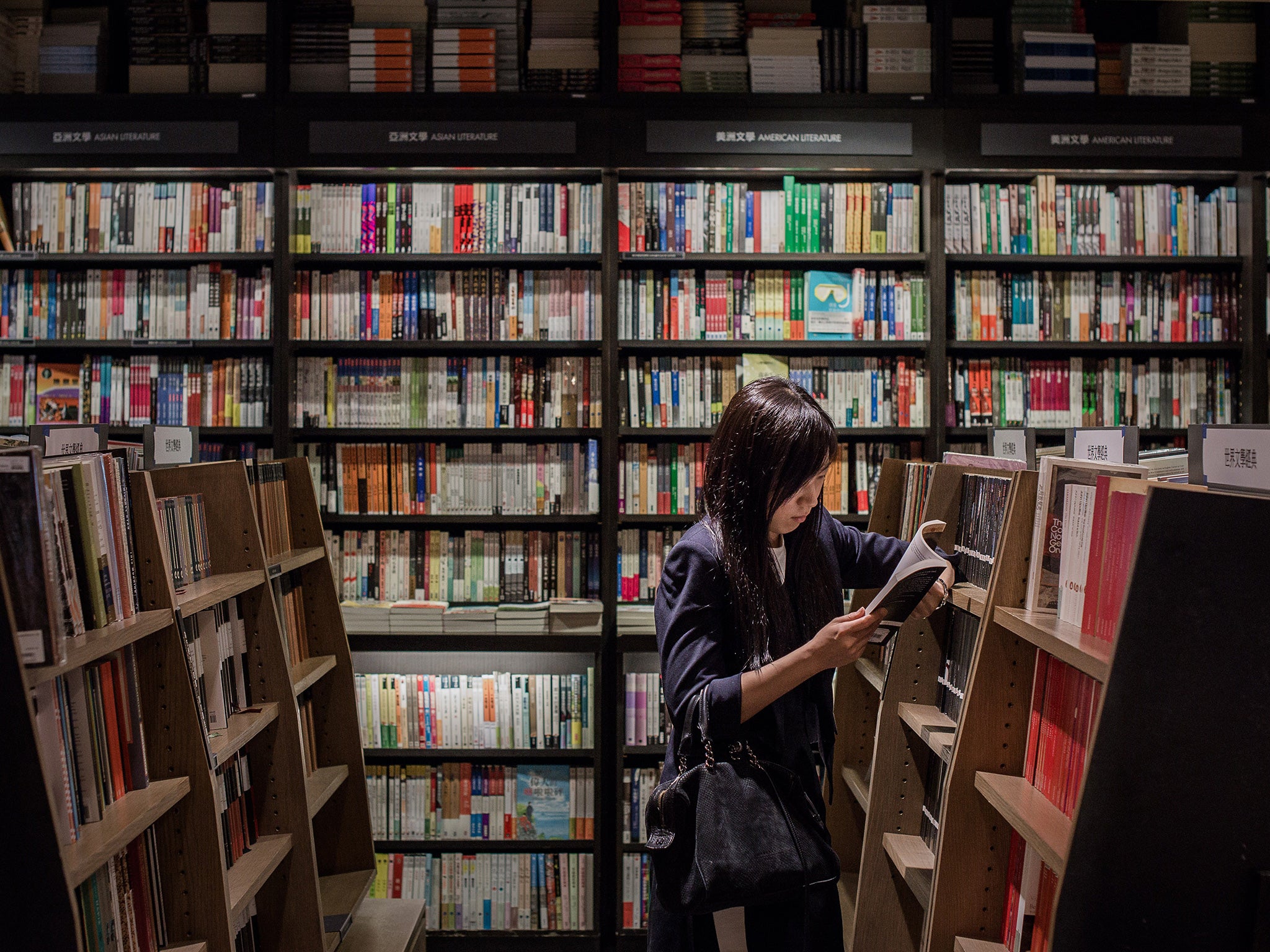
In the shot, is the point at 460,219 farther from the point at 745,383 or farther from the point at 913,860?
the point at 913,860

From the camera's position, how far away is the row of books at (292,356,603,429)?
3.29 metres

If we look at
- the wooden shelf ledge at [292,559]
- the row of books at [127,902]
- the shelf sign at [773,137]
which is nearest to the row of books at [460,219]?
the shelf sign at [773,137]

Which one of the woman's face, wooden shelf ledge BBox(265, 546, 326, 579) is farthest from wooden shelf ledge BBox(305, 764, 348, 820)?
the woman's face

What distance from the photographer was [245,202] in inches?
128

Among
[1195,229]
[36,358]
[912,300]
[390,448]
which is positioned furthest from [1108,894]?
[36,358]

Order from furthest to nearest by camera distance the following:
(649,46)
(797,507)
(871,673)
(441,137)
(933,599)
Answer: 1. (649,46)
2. (441,137)
3. (871,673)
4. (933,599)
5. (797,507)

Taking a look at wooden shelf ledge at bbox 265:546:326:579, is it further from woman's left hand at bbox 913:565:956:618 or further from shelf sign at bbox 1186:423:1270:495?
shelf sign at bbox 1186:423:1270:495

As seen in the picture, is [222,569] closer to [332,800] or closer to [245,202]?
[332,800]

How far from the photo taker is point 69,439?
5.82 ft

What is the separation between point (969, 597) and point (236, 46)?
3252 millimetres

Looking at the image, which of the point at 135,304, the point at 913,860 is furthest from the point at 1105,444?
the point at 135,304

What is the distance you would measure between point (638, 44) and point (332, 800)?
278 cm

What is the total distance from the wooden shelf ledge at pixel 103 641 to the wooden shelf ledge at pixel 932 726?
1388 mm

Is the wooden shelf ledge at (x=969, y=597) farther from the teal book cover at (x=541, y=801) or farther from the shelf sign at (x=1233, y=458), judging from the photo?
the teal book cover at (x=541, y=801)
